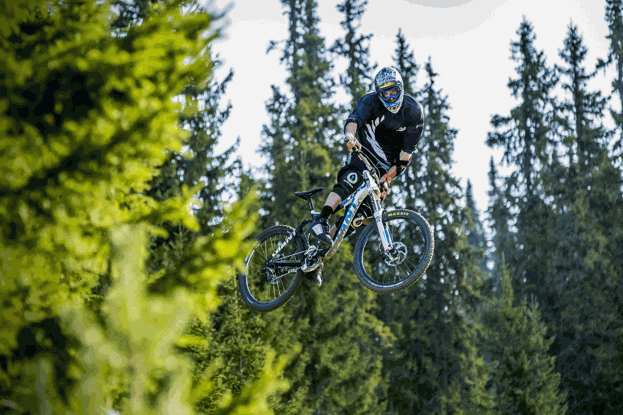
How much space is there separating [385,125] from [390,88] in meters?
0.49

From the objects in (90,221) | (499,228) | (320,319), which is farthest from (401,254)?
(499,228)

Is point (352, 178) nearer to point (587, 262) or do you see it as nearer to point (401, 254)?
point (401, 254)

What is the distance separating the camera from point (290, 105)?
24.5 meters

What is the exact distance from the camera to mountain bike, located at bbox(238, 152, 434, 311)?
6.01 m

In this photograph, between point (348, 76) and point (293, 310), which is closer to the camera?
point (293, 310)

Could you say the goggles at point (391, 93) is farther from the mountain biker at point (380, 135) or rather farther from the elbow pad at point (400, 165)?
the elbow pad at point (400, 165)

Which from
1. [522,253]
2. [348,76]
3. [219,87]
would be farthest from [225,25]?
[522,253]

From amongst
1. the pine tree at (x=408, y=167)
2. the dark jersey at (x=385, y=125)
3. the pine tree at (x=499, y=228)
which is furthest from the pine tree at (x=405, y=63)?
the dark jersey at (x=385, y=125)

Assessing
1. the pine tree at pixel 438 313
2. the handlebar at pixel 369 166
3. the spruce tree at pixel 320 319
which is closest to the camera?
the handlebar at pixel 369 166

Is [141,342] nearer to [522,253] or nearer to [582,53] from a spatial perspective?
[522,253]

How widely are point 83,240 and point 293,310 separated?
575 inches

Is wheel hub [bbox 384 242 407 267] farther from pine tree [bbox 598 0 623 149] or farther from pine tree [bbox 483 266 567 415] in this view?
pine tree [bbox 598 0 623 149]

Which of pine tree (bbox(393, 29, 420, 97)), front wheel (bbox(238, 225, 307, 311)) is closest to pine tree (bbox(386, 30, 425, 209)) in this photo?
pine tree (bbox(393, 29, 420, 97))

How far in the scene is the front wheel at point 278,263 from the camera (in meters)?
6.57
